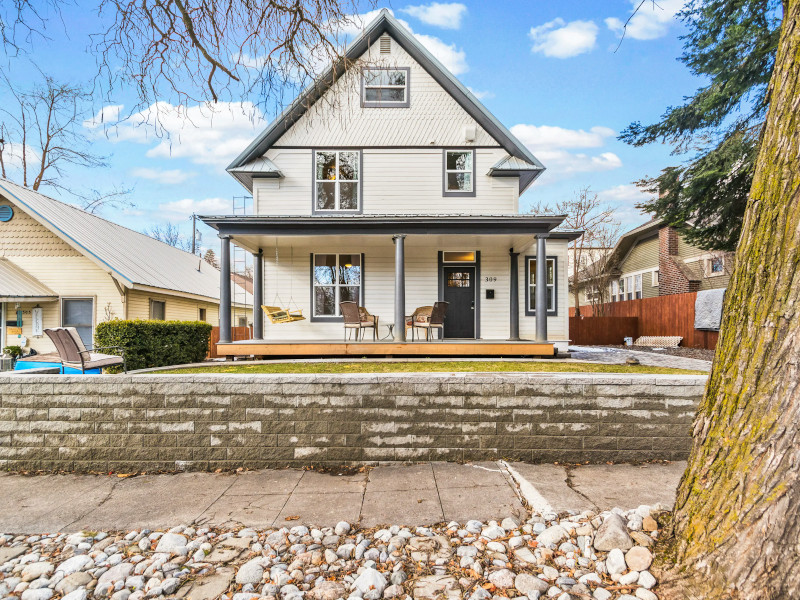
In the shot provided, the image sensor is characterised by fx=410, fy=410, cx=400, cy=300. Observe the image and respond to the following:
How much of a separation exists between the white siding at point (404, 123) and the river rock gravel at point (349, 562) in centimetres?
921

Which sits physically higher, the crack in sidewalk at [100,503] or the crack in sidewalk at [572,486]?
the crack in sidewalk at [572,486]

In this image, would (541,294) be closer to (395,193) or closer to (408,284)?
(408,284)

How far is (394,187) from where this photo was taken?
33.9 ft

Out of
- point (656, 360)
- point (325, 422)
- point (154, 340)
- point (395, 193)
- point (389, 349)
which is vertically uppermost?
point (395, 193)

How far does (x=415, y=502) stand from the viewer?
10.8 feet

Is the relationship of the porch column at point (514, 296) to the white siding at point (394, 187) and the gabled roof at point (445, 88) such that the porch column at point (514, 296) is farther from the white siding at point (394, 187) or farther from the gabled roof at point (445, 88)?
the gabled roof at point (445, 88)

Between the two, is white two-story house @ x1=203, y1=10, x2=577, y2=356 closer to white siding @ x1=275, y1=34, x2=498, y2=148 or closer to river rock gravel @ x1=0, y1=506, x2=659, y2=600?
white siding @ x1=275, y1=34, x2=498, y2=148

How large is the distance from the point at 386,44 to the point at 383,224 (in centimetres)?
512

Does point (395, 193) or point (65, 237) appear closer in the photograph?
point (395, 193)

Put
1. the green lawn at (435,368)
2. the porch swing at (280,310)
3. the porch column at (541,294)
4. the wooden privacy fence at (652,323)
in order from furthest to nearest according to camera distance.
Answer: the wooden privacy fence at (652,323) → the porch swing at (280,310) → the porch column at (541,294) → the green lawn at (435,368)

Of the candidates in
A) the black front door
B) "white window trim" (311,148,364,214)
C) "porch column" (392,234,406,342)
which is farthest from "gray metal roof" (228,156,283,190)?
the black front door

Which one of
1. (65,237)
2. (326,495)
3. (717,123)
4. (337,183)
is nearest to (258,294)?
(337,183)

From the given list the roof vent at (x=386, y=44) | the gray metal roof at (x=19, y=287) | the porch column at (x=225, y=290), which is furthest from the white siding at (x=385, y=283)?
the gray metal roof at (x=19, y=287)

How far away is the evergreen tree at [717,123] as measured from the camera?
31.1 ft
